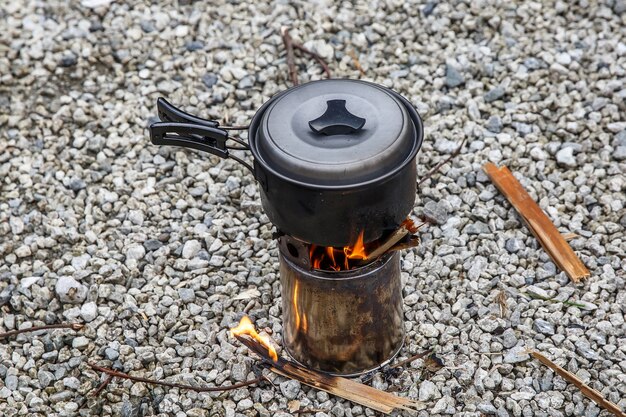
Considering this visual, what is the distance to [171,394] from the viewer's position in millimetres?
3547

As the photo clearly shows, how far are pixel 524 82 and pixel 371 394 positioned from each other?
2293mm

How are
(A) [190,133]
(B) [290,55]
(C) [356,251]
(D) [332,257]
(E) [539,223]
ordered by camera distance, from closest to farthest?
1. (A) [190,133]
2. (C) [356,251]
3. (D) [332,257]
4. (E) [539,223]
5. (B) [290,55]

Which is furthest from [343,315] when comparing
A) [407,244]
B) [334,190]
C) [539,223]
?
[539,223]

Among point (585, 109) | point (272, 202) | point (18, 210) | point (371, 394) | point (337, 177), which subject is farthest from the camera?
point (585, 109)

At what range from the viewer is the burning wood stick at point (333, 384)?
11.4 ft

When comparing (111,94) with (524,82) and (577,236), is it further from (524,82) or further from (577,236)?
(577,236)

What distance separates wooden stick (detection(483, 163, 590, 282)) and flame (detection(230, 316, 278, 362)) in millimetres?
1420

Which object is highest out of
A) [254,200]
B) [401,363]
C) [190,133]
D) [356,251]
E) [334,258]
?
[190,133]

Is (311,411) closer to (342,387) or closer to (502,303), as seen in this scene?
(342,387)

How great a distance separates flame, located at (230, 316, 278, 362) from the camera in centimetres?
371

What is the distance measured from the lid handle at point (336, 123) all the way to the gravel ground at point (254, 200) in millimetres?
1196

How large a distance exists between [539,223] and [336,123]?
5.28 feet

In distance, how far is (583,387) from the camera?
3.43 metres

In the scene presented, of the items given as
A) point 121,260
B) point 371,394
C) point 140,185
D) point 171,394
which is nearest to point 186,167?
point 140,185
